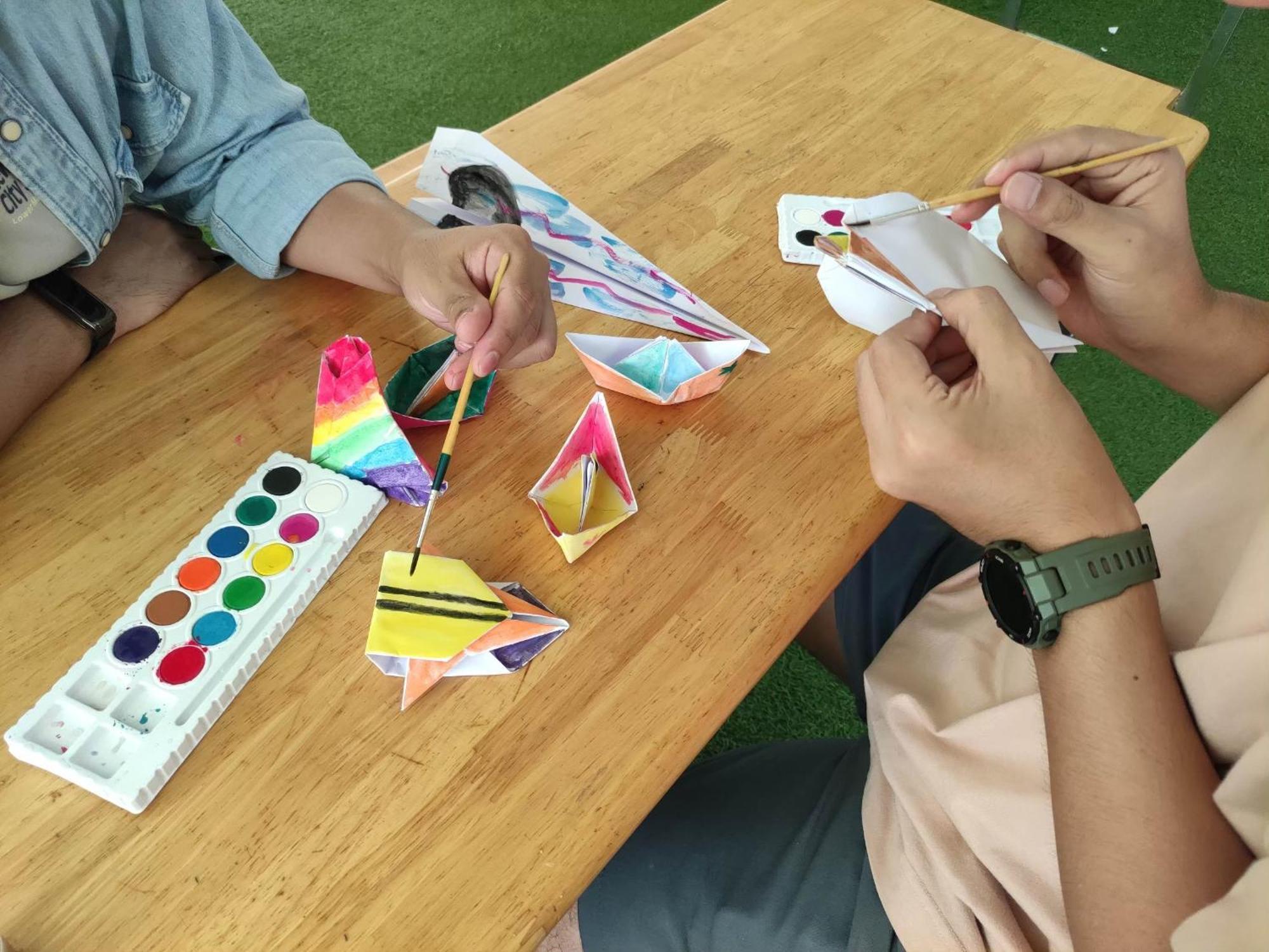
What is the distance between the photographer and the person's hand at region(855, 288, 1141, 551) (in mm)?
621

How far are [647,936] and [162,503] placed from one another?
52 cm

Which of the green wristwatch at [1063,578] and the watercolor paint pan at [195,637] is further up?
the green wristwatch at [1063,578]

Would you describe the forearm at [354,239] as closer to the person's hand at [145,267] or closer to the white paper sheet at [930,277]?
the person's hand at [145,267]

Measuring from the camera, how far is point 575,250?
35.8 inches

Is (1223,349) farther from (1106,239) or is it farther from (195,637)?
(195,637)

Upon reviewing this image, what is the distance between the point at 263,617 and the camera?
2.05 ft

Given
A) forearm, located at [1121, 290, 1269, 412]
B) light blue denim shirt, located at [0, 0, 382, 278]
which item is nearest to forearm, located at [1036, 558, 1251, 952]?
forearm, located at [1121, 290, 1269, 412]

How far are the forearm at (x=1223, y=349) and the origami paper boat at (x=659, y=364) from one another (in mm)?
385

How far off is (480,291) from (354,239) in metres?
0.15

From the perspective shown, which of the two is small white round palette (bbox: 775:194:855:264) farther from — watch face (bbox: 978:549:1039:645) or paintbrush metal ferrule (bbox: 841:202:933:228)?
watch face (bbox: 978:549:1039:645)

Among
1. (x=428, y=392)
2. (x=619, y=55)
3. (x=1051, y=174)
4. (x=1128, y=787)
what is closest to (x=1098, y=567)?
(x=1128, y=787)

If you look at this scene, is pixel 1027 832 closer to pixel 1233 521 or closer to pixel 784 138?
pixel 1233 521

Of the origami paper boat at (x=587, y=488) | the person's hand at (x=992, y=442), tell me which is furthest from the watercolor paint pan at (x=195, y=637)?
the person's hand at (x=992, y=442)

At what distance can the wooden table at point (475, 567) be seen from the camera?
0.53 metres
